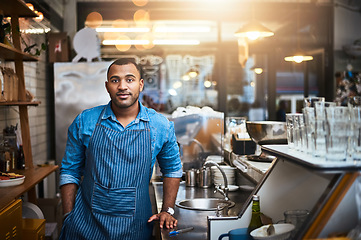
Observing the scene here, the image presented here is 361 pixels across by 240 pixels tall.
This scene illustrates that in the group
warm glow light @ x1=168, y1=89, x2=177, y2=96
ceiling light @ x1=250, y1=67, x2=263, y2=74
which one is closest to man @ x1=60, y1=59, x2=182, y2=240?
warm glow light @ x1=168, y1=89, x2=177, y2=96

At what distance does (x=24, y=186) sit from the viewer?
3.24 m

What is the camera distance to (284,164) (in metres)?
1.96

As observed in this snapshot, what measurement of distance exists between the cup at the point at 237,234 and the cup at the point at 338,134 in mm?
530

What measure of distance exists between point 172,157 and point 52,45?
4.22 metres

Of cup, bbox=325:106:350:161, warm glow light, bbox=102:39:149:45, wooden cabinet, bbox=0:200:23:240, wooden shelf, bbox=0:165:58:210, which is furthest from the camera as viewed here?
warm glow light, bbox=102:39:149:45

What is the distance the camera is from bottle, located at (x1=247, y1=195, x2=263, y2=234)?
1822mm

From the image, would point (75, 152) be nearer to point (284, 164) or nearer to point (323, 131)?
point (284, 164)

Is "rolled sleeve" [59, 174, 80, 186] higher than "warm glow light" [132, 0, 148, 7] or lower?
lower

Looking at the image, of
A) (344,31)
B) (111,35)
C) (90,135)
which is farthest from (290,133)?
(344,31)

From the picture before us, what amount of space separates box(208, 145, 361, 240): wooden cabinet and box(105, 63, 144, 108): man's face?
820 mm

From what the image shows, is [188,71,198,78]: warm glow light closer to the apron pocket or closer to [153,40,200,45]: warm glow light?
[153,40,200,45]: warm glow light

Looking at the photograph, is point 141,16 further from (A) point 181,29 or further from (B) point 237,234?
(B) point 237,234

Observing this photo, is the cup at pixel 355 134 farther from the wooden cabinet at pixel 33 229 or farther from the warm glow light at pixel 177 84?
the warm glow light at pixel 177 84

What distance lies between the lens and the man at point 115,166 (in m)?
2.26
